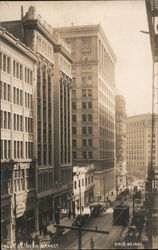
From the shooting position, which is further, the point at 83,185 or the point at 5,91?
the point at 83,185

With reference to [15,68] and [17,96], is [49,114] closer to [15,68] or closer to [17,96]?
[17,96]

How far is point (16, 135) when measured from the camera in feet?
146

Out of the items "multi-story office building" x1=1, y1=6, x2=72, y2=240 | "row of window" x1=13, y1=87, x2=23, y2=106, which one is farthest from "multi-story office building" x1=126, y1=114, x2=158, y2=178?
"row of window" x1=13, y1=87, x2=23, y2=106

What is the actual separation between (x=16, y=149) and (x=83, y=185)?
110 ft

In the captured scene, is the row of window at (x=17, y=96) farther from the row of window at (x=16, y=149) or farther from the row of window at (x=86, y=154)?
the row of window at (x=86, y=154)

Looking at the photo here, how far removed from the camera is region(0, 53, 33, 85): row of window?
41312mm

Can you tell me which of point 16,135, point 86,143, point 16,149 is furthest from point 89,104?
point 16,149

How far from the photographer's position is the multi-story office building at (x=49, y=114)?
167 feet

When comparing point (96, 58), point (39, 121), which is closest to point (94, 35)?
point (96, 58)

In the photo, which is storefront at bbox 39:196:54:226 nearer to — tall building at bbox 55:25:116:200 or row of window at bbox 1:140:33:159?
row of window at bbox 1:140:33:159

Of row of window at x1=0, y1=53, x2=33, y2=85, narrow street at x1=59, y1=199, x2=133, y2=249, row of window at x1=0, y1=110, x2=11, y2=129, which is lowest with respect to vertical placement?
narrow street at x1=59, y1=199, x2=133, y2=249

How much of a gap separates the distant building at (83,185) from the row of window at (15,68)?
24674mm

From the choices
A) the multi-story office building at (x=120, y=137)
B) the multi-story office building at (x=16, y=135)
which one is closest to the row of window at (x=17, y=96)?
the multi-story office building at (x=16, y=135)

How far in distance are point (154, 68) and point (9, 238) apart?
22493mm
